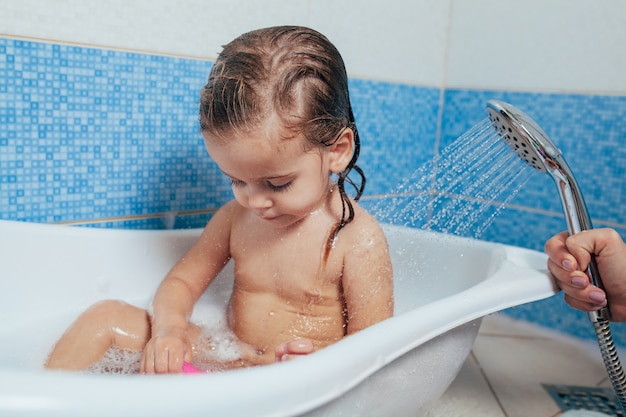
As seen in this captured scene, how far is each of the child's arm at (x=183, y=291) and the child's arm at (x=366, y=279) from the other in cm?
26

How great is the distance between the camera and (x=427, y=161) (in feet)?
5.86

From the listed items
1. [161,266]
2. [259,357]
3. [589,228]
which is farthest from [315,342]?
[589,228]

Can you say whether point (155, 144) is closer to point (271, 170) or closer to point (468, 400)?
point (271, 170)

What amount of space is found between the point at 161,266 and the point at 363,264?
42 centimetres

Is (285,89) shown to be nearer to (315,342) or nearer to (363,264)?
(363,264)

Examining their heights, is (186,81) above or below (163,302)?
above

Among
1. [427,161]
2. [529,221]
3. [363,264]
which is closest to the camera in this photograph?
[363,264]

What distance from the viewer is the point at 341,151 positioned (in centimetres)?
97

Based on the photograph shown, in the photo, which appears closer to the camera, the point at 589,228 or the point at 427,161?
the point at 589,228

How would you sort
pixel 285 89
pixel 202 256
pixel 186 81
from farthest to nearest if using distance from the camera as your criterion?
pixel 186 81 < pixel 202 256 < pixel 285 89

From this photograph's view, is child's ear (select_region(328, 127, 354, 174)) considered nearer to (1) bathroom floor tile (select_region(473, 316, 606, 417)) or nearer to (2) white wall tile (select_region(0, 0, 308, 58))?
(2) white wall tile (select_region(0, 0, 308, 58))

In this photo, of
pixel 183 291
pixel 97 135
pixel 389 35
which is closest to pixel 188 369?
pixel 183 291

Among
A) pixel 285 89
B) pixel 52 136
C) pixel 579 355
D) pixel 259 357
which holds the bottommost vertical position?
pixel 579 355

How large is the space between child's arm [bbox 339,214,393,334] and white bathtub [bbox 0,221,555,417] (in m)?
0.05
